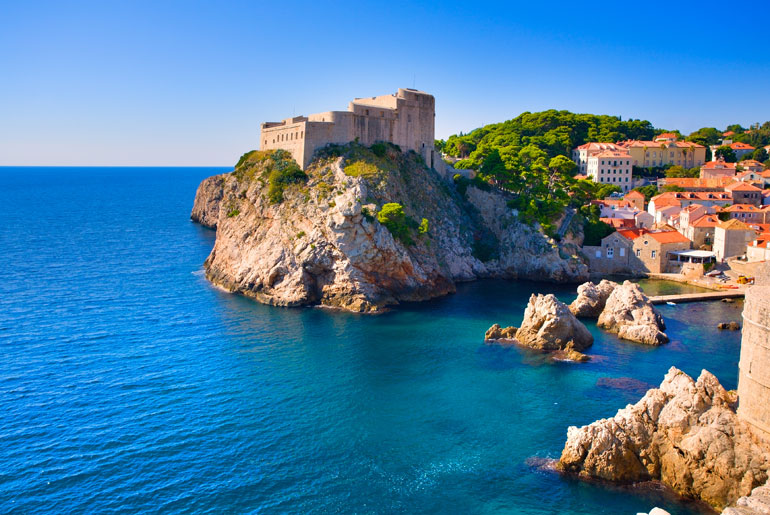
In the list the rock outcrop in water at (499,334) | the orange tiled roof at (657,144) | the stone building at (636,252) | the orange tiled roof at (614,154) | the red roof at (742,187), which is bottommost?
the rock outcrop in water at (499,334)

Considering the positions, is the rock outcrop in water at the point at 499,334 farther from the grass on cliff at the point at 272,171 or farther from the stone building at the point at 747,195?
the stone building at the point at 747,195

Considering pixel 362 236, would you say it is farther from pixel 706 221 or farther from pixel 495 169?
pixel 706 221

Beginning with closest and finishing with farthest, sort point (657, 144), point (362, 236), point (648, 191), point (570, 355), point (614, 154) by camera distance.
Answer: point (570, 355) → point (362, 236) → point (648, 191) → point (614, 154) → point (657, 144)

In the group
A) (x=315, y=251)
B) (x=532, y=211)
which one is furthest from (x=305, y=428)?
(x=532, y=211)

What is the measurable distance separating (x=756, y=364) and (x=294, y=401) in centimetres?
2204

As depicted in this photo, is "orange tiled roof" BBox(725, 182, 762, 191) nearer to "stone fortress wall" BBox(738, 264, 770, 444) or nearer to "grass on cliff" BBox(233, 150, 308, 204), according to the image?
"grass on cliff" BBox(233, 150, 308, 204)

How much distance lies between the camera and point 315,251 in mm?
51594

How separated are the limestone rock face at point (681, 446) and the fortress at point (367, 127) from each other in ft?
142

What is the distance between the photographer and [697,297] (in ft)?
179

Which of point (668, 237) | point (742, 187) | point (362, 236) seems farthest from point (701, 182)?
point (362, 236)

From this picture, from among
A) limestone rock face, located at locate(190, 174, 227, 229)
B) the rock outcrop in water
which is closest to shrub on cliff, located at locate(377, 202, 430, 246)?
the rock outcrop in water

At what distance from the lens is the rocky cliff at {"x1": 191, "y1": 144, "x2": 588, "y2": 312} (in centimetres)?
5166

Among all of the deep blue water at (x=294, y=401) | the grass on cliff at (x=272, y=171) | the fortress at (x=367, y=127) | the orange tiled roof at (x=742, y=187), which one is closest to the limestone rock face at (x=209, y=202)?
the grass on cliff at (x=272, y=171)

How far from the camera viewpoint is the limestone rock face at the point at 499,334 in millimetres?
43025
